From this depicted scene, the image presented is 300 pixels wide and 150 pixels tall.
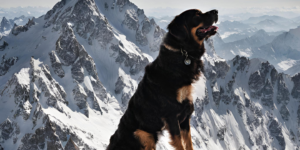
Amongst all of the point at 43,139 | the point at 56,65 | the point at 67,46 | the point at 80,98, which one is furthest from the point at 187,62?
the point at 67,46

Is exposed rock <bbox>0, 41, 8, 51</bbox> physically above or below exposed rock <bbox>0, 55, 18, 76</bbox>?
above

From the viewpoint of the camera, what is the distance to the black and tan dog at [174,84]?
499 centimetres

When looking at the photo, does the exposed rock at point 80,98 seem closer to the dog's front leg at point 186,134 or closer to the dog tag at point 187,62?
the dog's front leg at point 186,134

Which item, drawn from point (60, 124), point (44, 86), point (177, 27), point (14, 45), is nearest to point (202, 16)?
point (177, 27)

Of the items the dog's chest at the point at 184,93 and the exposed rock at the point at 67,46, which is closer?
the dog's chest at the point at 184,93

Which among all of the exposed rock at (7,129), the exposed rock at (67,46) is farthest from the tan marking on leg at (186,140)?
the exposed rock at (67,46)

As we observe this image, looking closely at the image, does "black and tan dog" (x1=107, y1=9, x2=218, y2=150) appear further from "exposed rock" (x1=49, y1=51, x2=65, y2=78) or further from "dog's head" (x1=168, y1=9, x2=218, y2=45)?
"exposed rock" (x1=49, y1=51, x2=65, y2=78)

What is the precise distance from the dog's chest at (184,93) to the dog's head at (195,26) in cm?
114

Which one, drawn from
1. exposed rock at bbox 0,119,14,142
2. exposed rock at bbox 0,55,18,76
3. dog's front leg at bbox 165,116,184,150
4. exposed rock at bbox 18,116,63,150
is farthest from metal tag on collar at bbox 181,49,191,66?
exposed rock at bbox 0,55,18,76

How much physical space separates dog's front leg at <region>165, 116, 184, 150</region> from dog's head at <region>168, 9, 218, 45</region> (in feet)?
6.44

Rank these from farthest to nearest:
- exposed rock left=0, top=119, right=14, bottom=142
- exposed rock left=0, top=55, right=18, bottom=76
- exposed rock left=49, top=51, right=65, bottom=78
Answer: exposed rock left=0, top=55, right=18, bottom=76
exposed rock left=49, top=51, right=65, bottom=78
exposed rock left=0, top=119, right=14, bottom=142

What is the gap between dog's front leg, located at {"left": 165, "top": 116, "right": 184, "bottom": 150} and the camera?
4918 mm

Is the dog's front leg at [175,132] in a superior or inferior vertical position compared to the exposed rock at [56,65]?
inferior

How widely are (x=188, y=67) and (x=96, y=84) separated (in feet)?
636
